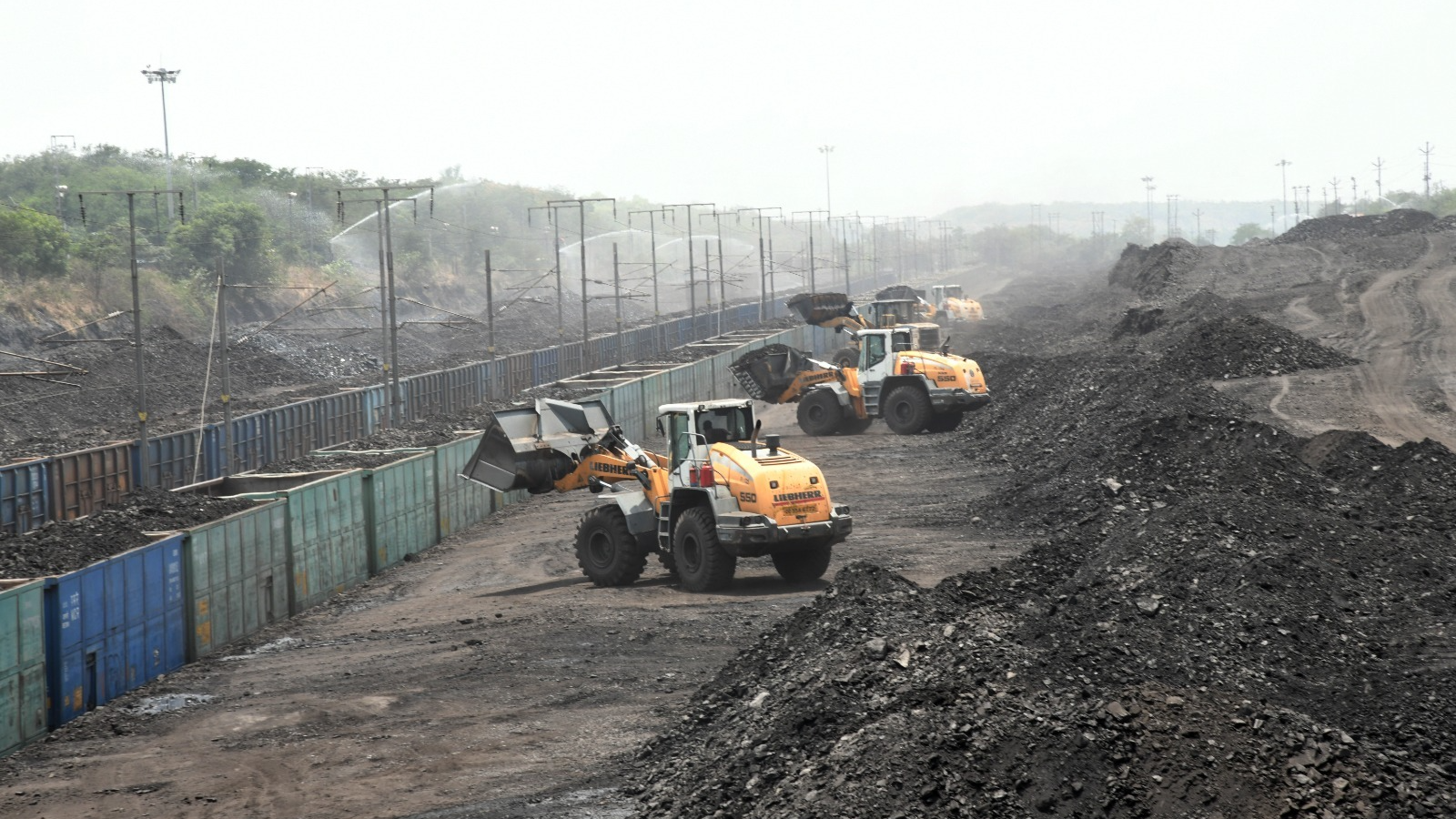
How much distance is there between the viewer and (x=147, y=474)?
114 feet

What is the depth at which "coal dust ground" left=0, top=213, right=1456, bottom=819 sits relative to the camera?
10.7 metres

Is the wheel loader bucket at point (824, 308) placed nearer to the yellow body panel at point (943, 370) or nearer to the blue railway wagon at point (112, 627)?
the yellow body panel at point (943, 370)

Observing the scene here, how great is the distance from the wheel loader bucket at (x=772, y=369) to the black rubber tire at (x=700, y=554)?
21.2m

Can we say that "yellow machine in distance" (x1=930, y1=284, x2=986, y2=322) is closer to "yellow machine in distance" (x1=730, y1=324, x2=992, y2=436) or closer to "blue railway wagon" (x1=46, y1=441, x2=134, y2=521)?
"yellow machine in distance" (x1=730, y1=324, x2=992, y2=436)

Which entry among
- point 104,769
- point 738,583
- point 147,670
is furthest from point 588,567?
point 104,769

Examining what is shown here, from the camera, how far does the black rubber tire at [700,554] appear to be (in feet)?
71.8

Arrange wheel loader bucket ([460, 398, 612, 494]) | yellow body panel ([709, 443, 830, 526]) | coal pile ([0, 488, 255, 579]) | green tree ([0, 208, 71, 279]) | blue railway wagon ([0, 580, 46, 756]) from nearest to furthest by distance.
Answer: blue railway wagon ([0, 580, 46, 756]), yellow body panel ([709, 443, 830, 526]), coal pile ([0, 488, 255, 579]), wheel loader bucket ([460, 398, 612, 494]), green tree ([0, 208, 71, 279])

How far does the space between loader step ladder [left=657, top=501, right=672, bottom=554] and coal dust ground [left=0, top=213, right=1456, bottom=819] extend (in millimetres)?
823

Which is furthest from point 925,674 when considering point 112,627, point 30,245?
point 30,245

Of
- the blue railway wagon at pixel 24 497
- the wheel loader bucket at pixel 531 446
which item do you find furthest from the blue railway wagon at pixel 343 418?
the wheel loader bucket at pixel 531 446

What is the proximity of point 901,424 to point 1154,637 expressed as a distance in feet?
86.5

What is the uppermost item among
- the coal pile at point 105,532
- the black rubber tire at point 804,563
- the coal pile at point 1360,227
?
the coal pile at point 1360,227

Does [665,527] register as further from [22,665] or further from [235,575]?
[22,665]

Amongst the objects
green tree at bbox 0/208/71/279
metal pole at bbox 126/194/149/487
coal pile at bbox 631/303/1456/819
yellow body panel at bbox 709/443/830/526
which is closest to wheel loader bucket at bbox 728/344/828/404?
metal pole at bbox 126/194/149/487
